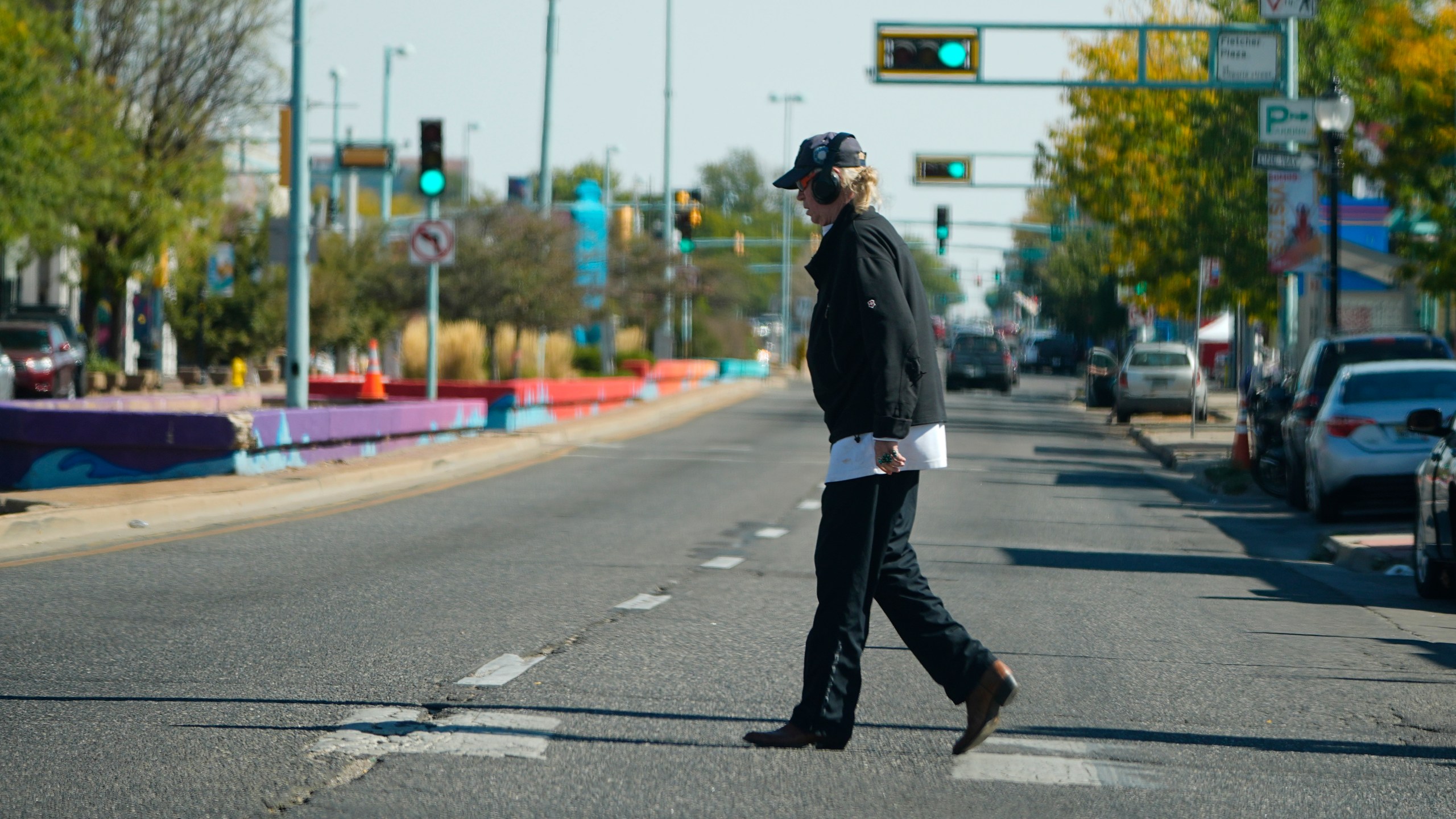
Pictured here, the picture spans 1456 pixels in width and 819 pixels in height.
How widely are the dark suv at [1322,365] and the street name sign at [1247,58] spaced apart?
378 inches

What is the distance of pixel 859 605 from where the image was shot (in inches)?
227

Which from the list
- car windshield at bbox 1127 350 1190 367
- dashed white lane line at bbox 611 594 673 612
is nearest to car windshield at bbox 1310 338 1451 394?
dashed white lane line at bbox 611 594 673 612

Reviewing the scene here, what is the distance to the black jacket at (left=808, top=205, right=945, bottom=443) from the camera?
5.57 m

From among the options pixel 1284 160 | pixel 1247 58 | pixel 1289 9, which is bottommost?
pixel 1284 160

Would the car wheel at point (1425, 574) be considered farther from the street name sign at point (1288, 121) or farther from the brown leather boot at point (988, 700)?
the street name sign at point (1288, 121)

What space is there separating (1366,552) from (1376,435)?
8.15 ft

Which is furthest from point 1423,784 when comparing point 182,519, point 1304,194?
point 1304,194

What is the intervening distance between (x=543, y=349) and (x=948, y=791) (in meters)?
29.0

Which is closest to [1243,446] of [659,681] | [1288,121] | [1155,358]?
[1288,121]

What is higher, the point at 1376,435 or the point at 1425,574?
the point at 1376,435

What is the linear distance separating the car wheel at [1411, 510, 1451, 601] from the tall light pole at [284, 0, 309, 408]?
13.0m

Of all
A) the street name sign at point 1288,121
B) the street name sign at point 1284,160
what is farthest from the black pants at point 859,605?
the street name sign at point 1288,121

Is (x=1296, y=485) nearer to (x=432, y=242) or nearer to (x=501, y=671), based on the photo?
(x=432, y=242)

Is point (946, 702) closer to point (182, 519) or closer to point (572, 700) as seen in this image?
point (572, 700)
